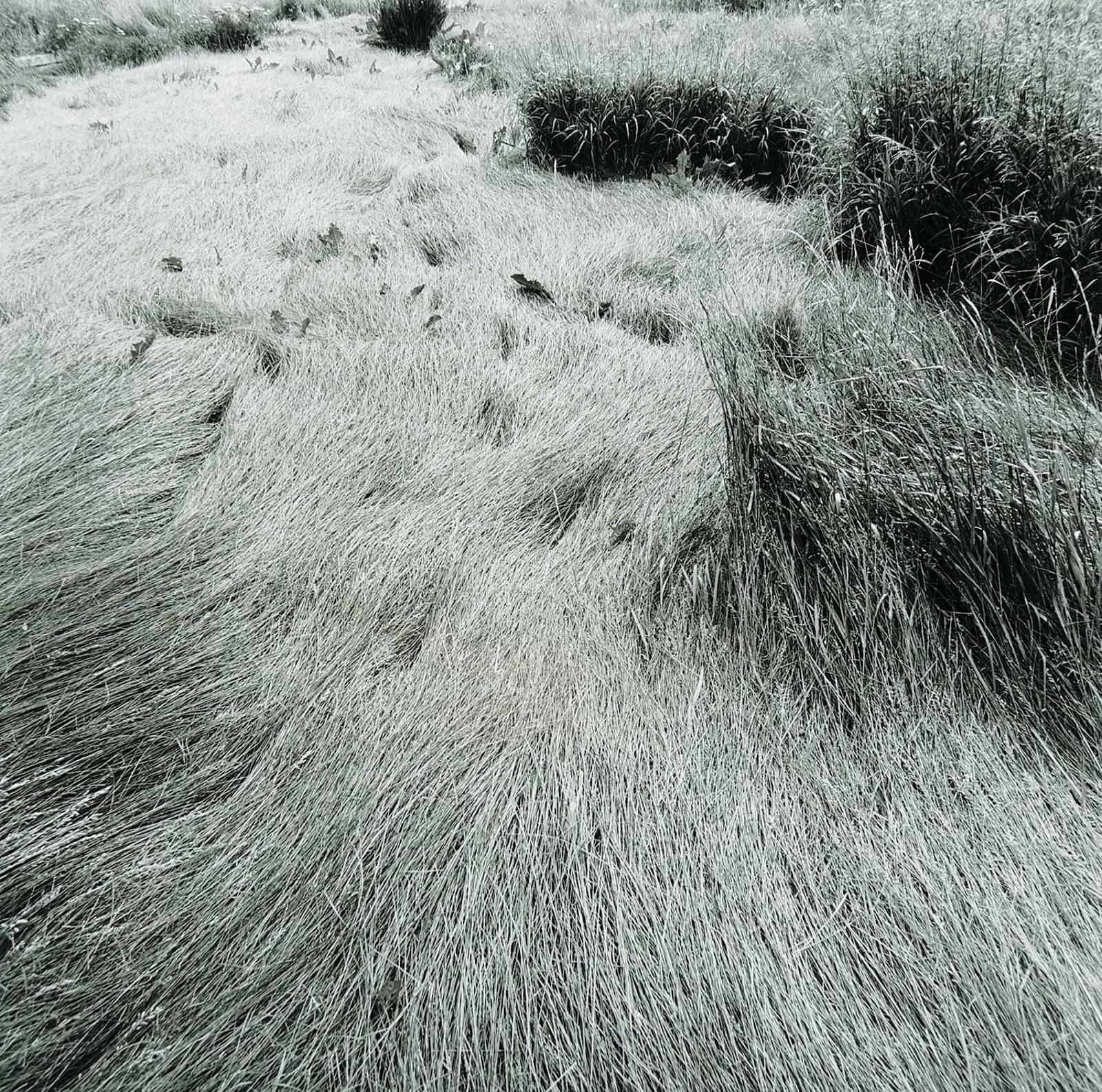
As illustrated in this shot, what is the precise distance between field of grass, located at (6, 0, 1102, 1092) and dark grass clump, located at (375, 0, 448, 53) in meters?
4.04

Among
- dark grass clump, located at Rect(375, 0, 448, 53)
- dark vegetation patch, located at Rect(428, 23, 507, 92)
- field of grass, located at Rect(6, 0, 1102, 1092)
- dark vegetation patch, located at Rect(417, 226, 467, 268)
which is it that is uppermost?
dark grass clump, located at Rect(375, 0, 448, 53)

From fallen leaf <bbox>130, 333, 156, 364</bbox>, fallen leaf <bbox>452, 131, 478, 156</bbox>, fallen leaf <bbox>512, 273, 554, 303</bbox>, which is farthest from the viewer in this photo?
fallen leaf <bbox>452, 131, 478, 156</bbox>

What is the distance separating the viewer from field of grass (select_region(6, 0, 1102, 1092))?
865mm

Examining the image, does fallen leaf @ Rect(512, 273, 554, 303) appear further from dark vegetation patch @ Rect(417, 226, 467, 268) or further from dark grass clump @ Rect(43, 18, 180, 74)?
dark grass clump @ Rect(43, 18, 180, 74)

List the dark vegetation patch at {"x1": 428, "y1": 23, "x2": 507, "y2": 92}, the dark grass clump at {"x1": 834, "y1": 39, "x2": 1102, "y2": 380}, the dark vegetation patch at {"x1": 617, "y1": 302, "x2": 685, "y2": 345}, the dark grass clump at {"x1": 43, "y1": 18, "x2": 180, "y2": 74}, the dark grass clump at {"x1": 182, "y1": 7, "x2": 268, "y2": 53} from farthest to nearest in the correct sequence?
the dark grass clump at {"x1": 182, "y1": 7, "x2": 268, "y2": 53} < the dark grass clump at {"x1": 43, "y1": 18, "x2": 180, "y2": 74} < the dark vegetation patch at {"x1": 428, "y1": 23, "x2": 507, "y2": 92} < the dark vegetation patch at {"x1": 617, "y1": 302, "x2": 685, "y2": 345} < the dark grass clump at {"x1": 834, "y1": 39, "x2": 1102, "y2": 380}

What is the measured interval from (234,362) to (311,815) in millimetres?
1568

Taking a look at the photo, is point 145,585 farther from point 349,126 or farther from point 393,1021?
point 349,126

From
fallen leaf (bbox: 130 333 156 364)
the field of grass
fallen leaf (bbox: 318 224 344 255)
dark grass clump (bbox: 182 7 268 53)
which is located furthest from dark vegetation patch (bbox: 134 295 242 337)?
dark grass clump (bbox: 182 7 268 53)

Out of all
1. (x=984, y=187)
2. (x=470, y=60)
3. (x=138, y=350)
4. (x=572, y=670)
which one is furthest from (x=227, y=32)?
(x=572, y=670)

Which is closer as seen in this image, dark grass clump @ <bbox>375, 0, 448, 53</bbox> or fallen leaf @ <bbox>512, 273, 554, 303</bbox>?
fallen leaf @ <bbox>512, 273, 554, 303</bbox>

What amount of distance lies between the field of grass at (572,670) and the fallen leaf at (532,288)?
0.08 ft

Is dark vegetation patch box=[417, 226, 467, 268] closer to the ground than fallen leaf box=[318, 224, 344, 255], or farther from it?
closer to the ground

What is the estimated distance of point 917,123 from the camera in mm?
2256

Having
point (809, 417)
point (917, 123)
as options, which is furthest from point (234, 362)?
point (917, 123)
